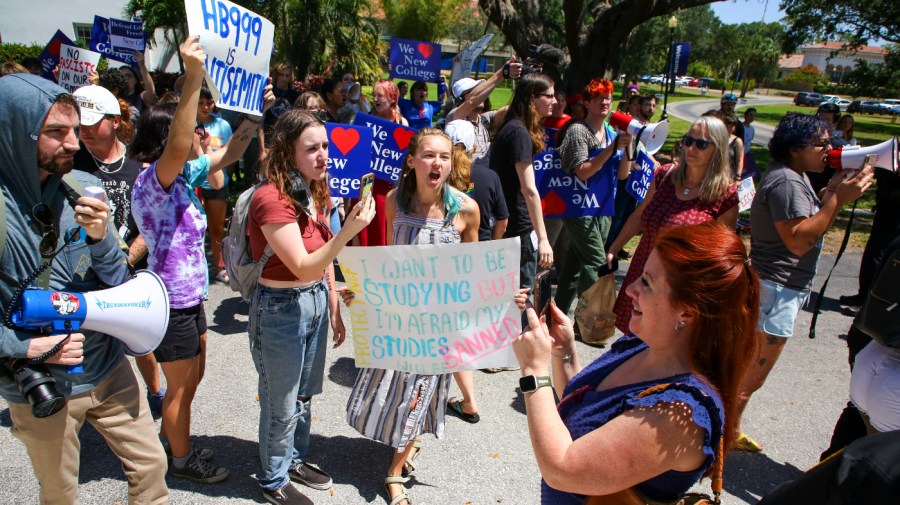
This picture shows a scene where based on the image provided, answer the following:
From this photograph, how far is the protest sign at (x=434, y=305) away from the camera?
2.68 metres

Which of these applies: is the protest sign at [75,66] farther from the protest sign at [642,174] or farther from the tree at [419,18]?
the tree at [419,18]

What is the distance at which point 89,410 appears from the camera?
2.21 m

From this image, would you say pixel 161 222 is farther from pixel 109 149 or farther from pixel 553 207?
pixel 553 207

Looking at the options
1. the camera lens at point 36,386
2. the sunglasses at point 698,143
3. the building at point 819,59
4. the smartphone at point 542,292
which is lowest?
the camera lens at point 36,386

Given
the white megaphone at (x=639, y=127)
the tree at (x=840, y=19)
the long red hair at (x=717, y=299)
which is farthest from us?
the tree at (x=840, y=19)

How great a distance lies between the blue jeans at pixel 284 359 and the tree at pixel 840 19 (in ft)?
83.6

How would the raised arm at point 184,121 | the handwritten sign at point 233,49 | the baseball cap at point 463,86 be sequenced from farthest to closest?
the baseball cap at point 463,86 → the handwritten sign at point 233,49 → the raised arm at point 184,121

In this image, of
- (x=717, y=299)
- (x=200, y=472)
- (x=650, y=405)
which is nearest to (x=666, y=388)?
(x=650, y=405)

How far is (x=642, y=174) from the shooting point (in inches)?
210

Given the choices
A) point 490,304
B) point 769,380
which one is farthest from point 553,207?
point 490,304

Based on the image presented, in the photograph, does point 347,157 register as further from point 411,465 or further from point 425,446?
point 411,465

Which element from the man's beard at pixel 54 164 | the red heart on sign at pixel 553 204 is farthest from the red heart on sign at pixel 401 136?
the man's beard at pixel 54 164

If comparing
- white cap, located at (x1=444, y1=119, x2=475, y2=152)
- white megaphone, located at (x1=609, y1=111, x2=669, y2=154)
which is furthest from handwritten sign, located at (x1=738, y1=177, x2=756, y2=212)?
white cap, located at (x1=444, y1=119, x2=475, y2=152)

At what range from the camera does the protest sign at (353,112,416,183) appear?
516cm
